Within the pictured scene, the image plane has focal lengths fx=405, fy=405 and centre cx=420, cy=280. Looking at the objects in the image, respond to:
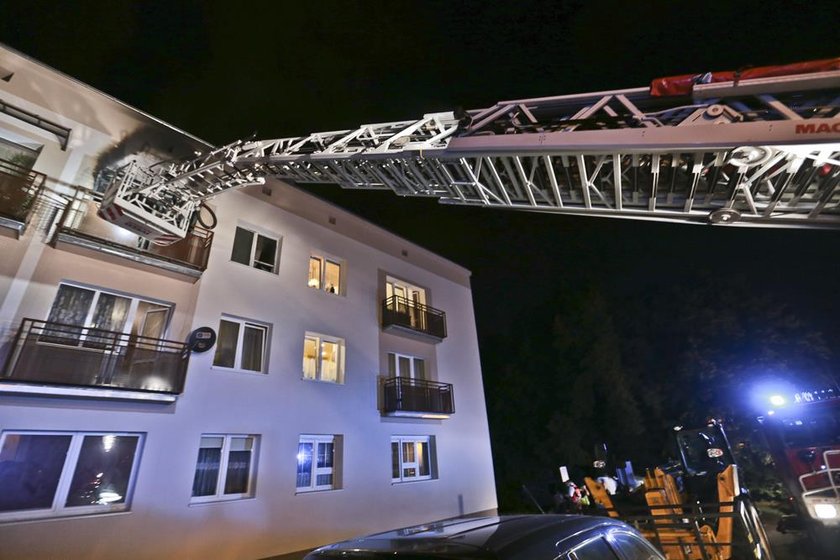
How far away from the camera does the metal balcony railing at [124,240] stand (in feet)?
26.7

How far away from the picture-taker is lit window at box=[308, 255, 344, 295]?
13.1 meters

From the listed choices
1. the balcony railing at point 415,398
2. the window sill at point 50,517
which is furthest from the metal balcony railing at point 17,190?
the balcony railing at point 415,398

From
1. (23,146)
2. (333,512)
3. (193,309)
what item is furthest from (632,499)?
(23,146)

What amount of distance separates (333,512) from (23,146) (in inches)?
428

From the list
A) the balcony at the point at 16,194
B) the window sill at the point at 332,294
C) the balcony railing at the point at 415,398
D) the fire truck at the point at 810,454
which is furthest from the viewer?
the balcony railing at the point at 415,398

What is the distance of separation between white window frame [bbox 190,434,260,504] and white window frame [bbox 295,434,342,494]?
1.19 metres

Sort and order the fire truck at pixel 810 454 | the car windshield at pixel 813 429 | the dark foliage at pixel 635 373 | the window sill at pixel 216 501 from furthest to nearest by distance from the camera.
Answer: the dark foliage at pixel 635 373
the car windshield at pixel 813 429
the window sill at pixel 216 501
the fire truck at pixel 810 454

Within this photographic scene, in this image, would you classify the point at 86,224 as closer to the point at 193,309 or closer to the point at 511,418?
the point at 193,309

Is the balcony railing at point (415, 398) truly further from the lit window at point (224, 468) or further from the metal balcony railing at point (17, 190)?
the metal balcony railing at point (17, 190)

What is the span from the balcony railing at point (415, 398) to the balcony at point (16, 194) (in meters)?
9.61

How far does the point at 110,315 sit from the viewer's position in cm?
870

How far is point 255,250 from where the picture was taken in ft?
38.1

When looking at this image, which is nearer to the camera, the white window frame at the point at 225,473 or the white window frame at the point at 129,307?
the white window frame at the point at 129,307

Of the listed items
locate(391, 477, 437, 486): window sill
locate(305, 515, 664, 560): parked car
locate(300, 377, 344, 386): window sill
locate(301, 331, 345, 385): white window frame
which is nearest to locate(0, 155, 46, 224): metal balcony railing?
locate(301, 331, 345, 385): white window frame
